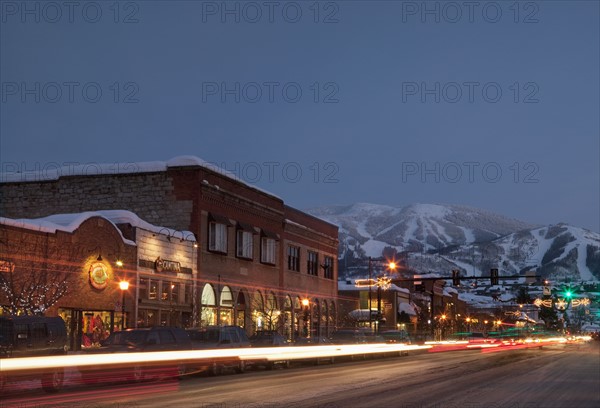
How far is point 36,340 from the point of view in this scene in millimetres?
→ 23609

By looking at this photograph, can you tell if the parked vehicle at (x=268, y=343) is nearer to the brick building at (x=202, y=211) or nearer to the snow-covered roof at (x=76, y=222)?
the brick building at (x=202, y=211)

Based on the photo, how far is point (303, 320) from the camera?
212 feet

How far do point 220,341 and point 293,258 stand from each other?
105 ft

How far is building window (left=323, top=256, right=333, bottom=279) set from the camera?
71.6m

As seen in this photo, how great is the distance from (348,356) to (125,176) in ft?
56.2

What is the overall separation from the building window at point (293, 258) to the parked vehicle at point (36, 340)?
127 ft

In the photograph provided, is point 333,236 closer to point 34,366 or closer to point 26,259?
point 26,259

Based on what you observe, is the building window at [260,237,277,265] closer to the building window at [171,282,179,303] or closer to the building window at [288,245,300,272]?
the building window at [288,245,300,272]

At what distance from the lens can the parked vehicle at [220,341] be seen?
30.8 m

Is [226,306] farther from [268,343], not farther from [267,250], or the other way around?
[268,343]

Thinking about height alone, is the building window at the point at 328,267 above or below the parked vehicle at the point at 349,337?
above

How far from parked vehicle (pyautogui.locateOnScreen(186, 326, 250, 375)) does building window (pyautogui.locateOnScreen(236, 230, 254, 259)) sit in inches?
806

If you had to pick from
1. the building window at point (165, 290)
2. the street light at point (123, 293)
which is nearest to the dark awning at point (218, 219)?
the building window at point (165, 290)

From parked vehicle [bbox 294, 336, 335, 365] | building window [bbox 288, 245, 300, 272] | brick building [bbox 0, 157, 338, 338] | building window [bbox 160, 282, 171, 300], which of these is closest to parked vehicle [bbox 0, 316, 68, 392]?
parked vehicle [bbox 294, 336, 335, 365]
